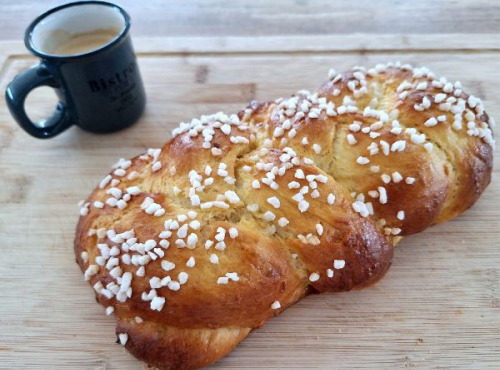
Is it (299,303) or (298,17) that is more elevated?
(298,17)

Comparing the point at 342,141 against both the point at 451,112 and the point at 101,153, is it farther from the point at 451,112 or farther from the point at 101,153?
the point at 101,153

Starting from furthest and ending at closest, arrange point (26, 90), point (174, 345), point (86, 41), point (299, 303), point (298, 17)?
point (298, 17) → point (86, 41) → point (26, 90) → point (299, 303) → point (174, 345)

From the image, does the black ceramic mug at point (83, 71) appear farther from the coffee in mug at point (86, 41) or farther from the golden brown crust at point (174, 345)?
the golden brown crust at point (174, 345)

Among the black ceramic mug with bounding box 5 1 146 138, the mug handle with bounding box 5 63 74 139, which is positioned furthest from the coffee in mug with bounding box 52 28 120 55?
the mug handle with bounding box 5 63 74 139

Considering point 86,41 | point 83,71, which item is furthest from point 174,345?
point 86,41

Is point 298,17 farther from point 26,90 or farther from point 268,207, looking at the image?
point 268,207

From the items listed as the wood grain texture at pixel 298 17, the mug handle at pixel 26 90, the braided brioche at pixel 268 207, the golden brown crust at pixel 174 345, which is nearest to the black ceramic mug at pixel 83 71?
the mug handle at pixel 26 90
